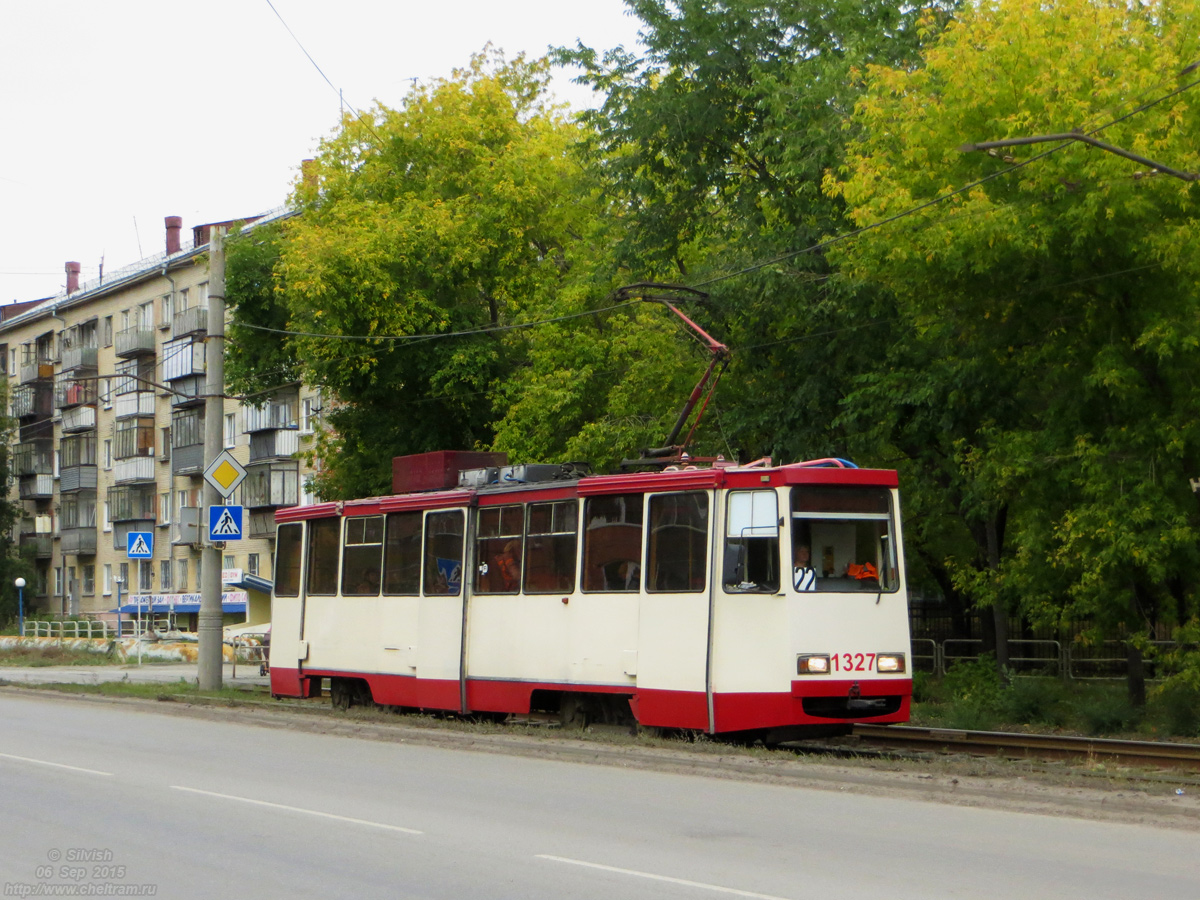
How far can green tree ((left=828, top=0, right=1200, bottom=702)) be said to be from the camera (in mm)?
17094

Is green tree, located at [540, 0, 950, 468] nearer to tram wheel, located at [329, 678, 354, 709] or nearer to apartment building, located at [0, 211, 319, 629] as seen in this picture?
tram wheel, located at [329, 678, 354, 709]

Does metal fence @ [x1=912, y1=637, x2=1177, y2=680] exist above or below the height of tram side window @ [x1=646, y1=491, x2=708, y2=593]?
below

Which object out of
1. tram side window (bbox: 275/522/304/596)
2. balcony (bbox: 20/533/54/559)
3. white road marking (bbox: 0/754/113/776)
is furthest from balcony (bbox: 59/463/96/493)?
white road marking (bbox: 0/754/113/776)

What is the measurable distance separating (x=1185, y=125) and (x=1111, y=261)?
2.03 m

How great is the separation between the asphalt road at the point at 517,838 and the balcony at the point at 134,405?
196 feet

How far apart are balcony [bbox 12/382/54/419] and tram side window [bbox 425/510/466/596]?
219 feet

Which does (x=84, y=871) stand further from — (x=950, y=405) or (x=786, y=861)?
(x=950, y=405)

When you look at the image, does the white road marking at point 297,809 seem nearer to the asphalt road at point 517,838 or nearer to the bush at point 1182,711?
the asphalt road at point 517,838

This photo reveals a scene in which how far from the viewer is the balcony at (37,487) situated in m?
80.9

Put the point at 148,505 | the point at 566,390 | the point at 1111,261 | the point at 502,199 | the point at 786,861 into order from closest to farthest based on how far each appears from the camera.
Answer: the point at 786,861
the point at 1111,261
the point at 566,390
the point at 502,199
the point at 148,505

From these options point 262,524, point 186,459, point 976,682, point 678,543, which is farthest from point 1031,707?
point 186,459

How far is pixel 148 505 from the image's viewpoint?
71.4 metres

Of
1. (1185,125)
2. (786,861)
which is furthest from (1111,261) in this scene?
(786,861)

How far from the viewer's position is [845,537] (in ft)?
51.4
